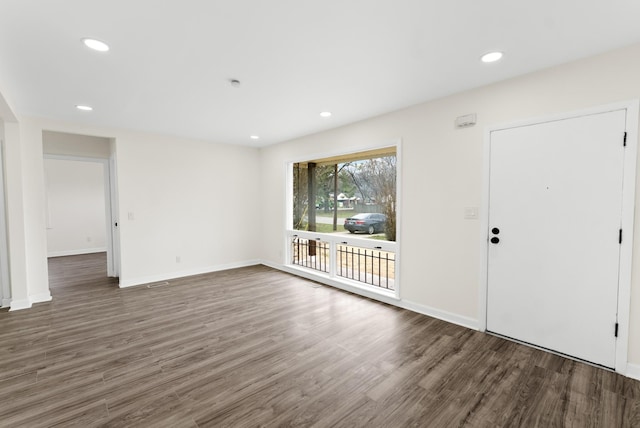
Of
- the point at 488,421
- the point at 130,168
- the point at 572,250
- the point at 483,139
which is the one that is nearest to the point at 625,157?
the point at 572,250

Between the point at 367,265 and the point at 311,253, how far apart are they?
121cm

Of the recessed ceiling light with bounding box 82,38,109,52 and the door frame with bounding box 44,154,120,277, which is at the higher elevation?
the recessed ceiling light with bounding box 82,38,109,52

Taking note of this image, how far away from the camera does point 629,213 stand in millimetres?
2160

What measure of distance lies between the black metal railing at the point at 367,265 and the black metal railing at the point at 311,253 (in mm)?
351

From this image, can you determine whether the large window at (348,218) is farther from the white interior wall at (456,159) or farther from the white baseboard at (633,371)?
the white baseboard at (633,371)

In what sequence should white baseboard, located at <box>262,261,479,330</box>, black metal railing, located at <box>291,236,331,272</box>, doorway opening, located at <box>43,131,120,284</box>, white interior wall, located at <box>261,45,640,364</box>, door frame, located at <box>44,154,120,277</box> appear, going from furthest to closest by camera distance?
1. doorway opening, located at <box>43,131,120,284</box>
2. black metal railing, located at <box>291,236,331,272</box>
3. door frame, located at <box>44,154,120,277</box>
4. white baseboard, located at <box>262,261,479,330</box>
5. white interior wall, located at <box>261,45,640,364</box>

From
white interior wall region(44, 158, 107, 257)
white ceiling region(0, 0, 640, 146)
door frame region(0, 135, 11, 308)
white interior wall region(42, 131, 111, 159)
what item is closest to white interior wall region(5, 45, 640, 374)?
door frame region(0, 135, 11, 308)

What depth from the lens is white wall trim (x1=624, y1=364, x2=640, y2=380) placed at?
7.06 feet

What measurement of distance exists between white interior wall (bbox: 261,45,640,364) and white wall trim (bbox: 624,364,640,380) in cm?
5

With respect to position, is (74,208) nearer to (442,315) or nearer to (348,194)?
(348,194)

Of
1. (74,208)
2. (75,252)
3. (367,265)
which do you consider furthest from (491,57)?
(75,252)

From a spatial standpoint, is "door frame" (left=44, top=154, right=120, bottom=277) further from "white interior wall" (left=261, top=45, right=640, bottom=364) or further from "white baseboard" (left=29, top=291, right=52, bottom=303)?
"white interior wall" (left=261, top=45, right=640, bottom=364)

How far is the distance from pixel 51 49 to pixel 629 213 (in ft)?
14.8

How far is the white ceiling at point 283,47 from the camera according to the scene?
1725 millimetres
